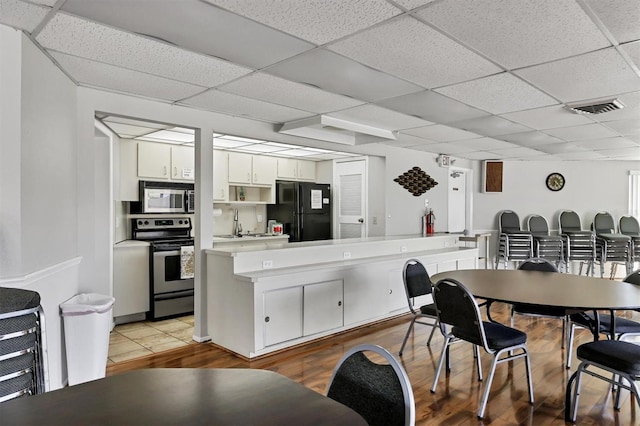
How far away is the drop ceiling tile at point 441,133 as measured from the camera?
4728 millimetres

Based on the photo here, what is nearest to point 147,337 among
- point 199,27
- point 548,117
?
point 199,27

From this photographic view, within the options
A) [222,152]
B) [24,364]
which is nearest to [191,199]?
[222,152]

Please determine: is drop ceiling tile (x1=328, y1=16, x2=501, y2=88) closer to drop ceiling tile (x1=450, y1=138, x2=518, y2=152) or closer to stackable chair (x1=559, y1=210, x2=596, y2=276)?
drop ceiling tile (x1=450, y1=138, x2=518, y2=152)

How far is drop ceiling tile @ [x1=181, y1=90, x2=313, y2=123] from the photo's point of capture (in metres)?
3.46

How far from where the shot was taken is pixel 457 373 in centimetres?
332

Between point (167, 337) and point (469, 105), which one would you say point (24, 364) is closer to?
point (167, 337)

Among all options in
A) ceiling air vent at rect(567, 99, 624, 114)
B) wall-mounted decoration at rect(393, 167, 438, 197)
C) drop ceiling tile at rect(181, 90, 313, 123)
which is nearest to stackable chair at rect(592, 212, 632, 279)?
wall-mounted decoration at rect(393, 167, 438, 197)

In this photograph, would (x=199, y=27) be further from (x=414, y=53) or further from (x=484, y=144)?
(x=484, y=144)

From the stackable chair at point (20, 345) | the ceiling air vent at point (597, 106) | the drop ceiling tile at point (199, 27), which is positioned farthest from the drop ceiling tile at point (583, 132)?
the stackable chair at point (20, 345)

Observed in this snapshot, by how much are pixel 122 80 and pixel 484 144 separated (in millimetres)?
4756

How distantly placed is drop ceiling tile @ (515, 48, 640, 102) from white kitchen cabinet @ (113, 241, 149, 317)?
4.16 meters

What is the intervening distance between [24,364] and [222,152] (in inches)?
177

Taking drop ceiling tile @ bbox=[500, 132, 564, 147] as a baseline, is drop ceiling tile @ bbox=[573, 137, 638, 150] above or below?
below

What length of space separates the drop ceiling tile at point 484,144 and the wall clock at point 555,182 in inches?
98.6
